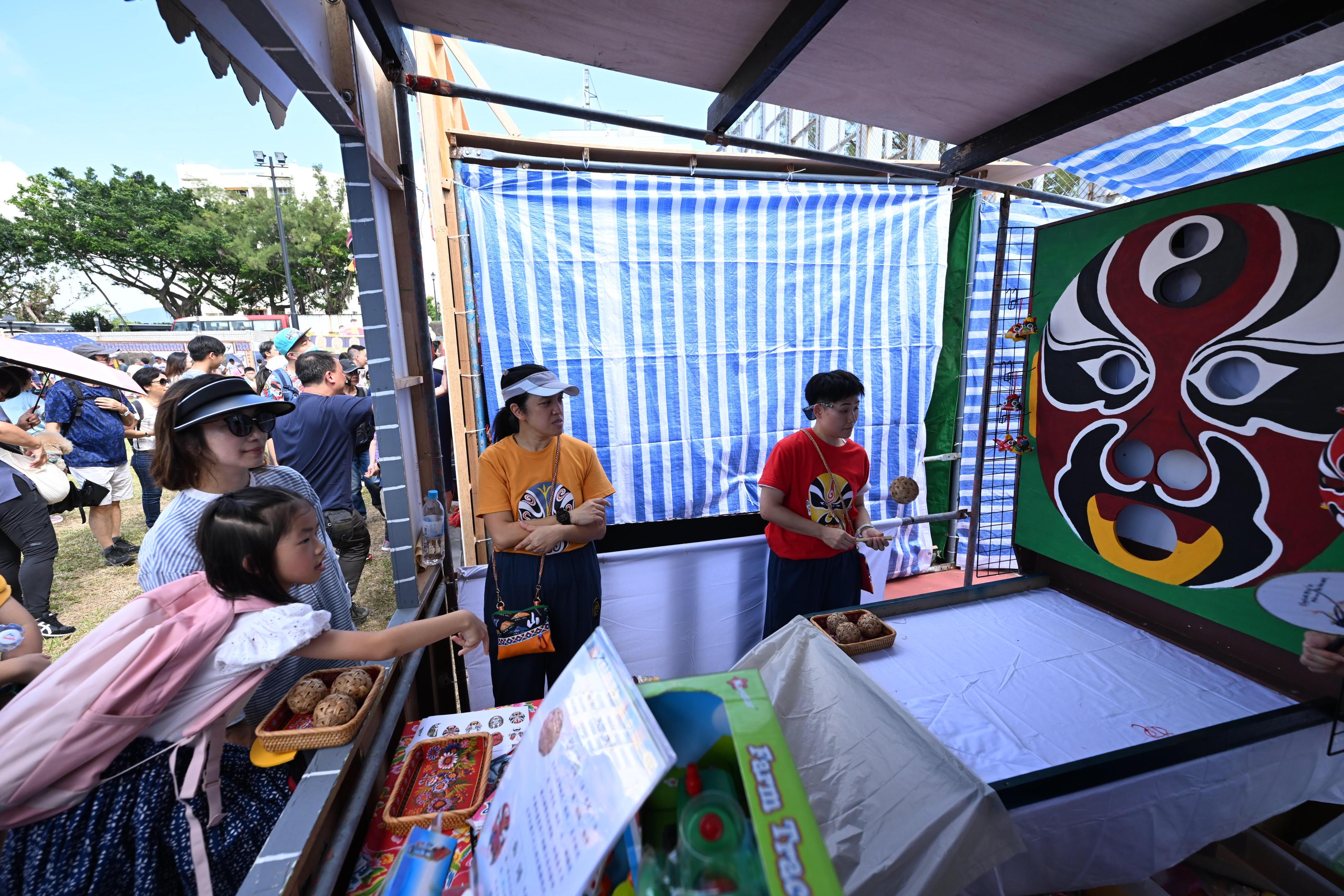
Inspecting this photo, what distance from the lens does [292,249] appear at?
1075 inches

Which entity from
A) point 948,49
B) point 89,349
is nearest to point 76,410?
point 89,349

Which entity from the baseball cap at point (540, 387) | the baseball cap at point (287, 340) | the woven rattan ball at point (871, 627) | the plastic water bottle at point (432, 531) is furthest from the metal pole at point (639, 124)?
the baseball cap at point (287, 340)

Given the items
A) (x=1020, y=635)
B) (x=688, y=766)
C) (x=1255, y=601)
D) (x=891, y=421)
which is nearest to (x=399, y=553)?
(x=688, y=766)

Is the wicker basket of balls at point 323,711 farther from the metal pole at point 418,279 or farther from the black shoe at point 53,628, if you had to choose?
the black shoe at point 53,628

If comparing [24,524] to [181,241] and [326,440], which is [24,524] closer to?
[326,440]

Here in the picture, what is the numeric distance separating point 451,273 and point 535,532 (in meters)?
1.78

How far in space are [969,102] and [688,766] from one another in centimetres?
234

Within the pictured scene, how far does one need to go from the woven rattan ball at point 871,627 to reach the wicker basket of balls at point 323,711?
61.0 inches

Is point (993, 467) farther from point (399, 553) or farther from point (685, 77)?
point (399, 553)

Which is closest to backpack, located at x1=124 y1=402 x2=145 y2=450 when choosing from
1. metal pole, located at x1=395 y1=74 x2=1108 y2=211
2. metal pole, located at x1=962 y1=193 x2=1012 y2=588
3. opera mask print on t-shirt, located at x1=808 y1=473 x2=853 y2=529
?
metal pole, located at x1=395 y1=74 x2=1108 y2=211

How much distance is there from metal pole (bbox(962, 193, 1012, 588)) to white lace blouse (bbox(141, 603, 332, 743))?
8.17ft

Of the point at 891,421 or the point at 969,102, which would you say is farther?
the point at 891,421

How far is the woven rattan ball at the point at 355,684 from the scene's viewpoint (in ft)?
4.46

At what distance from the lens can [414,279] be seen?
251 centimetres
